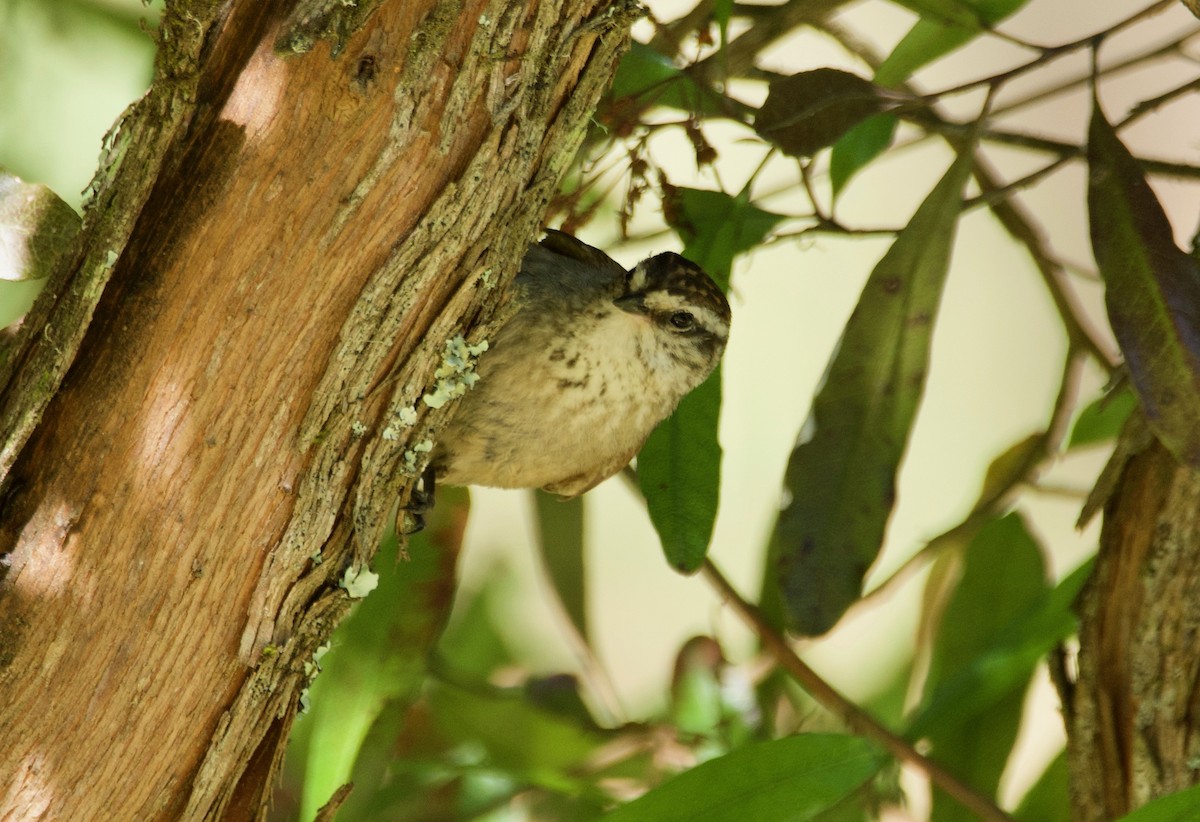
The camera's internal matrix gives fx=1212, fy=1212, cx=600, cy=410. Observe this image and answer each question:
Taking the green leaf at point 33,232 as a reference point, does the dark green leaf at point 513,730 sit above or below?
below

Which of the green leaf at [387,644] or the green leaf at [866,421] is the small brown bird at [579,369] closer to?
the green leaf at [387,644]

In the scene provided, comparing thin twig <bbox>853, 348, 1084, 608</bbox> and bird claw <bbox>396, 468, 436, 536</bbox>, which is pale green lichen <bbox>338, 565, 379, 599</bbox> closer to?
bird claw <bbox>396, 468, 436, 536</bbox>

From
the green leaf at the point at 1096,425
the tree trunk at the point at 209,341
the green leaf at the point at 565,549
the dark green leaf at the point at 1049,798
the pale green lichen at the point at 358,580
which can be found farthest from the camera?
the green leaf at the point at 565,549

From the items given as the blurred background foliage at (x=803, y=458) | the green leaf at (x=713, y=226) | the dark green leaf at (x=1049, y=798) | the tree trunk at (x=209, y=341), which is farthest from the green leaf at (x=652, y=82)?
the dark green leaf at (x=1049, y=798)

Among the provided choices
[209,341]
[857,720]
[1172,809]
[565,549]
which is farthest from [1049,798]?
[209,341]

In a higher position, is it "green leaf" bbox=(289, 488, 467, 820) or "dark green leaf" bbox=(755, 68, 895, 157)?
"dark green leaf" bbox=(755, 68, 895, 157)

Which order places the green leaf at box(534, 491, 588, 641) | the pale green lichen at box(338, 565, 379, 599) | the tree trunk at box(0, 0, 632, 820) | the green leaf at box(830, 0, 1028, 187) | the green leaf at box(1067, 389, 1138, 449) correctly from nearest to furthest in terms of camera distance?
the tree trunk at box(0, 0, 632, 820)
the pale green lichen at box(338, 565, 379, 599)
the green leaf at box(830, 0, 1028, 187)
the green leaf at box(1067, 389, 1138, 449)
the green leaf at box(534, 491, 588, 641)

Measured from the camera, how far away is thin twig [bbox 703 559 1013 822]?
1921 millimetres

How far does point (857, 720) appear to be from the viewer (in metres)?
1.97

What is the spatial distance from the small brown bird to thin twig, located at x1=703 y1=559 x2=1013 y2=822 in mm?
282

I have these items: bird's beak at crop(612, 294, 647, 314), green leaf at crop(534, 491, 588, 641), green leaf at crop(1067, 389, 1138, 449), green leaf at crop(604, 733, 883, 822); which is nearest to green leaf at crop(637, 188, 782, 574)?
bird's beak at crop(612, 294, 647, 314)

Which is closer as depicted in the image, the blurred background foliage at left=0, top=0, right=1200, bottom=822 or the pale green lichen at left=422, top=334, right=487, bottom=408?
the pale green lichen at left=422, top=334, right=487, bottom=408

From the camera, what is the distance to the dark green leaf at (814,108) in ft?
5.29

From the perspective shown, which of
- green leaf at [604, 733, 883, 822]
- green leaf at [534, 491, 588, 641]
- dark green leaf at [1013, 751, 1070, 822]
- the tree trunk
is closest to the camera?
the tree trunk
